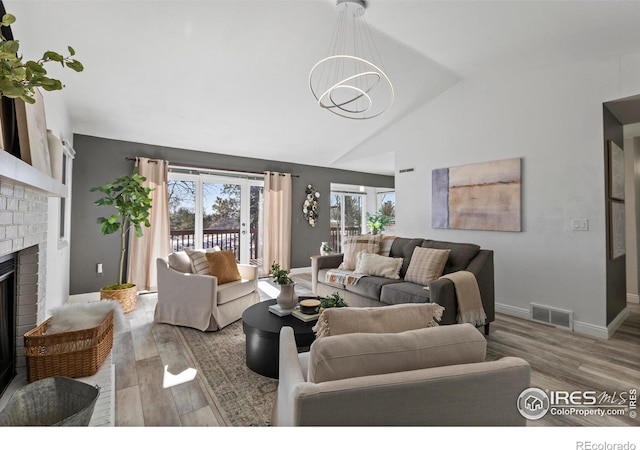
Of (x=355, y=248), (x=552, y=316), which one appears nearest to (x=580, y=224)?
(x=552, y=316)

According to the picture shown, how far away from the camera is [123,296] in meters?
3.62

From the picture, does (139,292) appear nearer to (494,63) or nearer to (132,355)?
(132,355)

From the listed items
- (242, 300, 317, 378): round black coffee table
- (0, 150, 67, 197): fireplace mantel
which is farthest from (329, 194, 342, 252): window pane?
(0, 150, 67, 197): fireplace mantel

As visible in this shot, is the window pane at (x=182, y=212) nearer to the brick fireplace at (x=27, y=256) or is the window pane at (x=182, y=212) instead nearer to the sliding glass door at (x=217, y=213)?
the sliding glass door at (x=217, y=213)

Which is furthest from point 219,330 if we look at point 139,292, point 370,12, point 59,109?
point 370,12

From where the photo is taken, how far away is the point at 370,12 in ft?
9.18

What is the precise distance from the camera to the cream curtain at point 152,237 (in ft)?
14.3

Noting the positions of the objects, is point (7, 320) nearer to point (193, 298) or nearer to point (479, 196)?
point (193, 298)

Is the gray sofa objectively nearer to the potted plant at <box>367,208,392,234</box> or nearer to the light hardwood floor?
the light hardwood floor

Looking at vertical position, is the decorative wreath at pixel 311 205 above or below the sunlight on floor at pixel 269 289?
above

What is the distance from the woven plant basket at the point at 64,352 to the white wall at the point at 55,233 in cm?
106

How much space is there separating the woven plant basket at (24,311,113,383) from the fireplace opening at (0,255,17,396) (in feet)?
0.34

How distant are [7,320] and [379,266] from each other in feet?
10.1

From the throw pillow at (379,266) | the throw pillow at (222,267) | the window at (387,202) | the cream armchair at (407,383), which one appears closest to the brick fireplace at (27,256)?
the throw pillow at (222,267)
